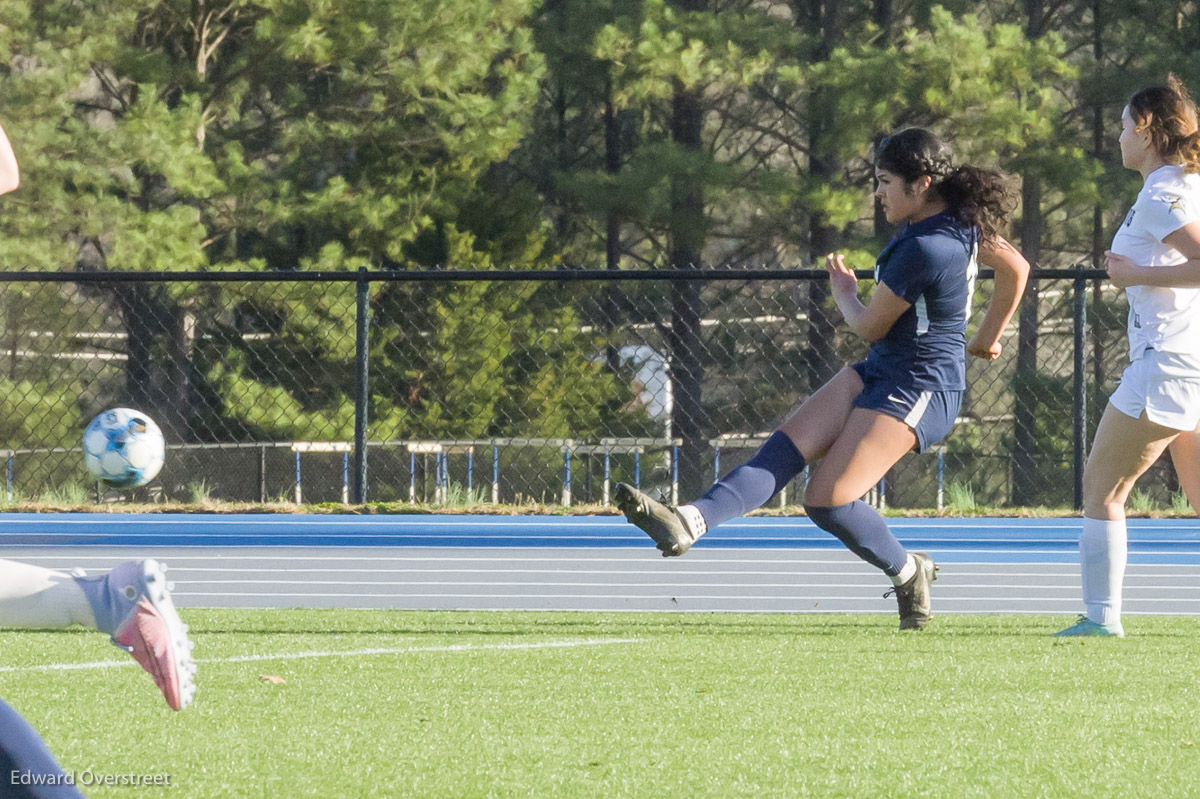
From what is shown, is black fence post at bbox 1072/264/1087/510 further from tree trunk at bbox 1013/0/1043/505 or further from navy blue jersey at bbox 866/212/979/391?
navy blue jersey at bbox 866/212/979/391

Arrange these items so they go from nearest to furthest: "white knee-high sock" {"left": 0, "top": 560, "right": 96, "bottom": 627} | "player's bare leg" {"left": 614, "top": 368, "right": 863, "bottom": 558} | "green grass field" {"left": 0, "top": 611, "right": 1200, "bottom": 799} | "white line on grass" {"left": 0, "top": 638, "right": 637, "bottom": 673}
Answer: "white knee-high sock" {"left": 0, "top": 560, "right": 96, "bottom": 627} → "green grass field" {"left": 0, "top": 611, "right": 1200, "bottom": 799} → "white line on grass" {"left": 0, "top": 638, "right": 637, "bottom": 673} → "player's bare leg" {"left": 614, "top": 368, "right": 863, "bottom": 558}

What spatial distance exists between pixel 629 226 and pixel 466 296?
4742 millimetres

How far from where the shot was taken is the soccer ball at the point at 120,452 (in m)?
6.16

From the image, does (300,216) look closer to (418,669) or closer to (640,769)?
(418,669)

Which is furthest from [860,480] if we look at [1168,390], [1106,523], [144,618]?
[144,618]

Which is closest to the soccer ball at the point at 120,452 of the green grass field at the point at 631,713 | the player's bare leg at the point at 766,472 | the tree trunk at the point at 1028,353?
the green grass field at the point at 631,713

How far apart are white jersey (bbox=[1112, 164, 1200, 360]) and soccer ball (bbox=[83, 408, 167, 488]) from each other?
12.5 feet

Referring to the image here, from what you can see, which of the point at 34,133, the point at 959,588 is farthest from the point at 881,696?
the point at 34,133

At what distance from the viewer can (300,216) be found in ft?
62.3

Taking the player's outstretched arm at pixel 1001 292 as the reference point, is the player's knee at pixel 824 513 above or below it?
Result: below

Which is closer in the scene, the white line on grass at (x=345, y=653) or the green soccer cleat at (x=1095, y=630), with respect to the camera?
the white line on grass at (x=345, y=653)

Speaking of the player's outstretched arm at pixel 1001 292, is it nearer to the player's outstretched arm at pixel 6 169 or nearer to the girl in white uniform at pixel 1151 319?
the girl in white uniform at pixel 1151 319

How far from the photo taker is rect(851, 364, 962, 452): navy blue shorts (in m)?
4.69

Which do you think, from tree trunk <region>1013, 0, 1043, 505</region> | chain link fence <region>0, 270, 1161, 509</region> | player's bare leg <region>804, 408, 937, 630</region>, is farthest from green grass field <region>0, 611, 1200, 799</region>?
chain link fence <region>0, 270, 1161, 509</region>
